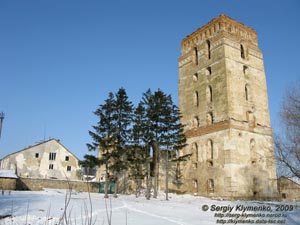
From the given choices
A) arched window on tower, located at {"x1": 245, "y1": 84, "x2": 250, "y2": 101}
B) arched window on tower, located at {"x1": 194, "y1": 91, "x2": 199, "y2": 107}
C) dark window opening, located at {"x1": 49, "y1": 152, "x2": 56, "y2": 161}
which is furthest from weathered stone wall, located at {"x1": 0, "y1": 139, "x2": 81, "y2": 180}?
arched window on tower, located at {"x1": 245, "y1": 84, "x2": 250, "y2": 101}

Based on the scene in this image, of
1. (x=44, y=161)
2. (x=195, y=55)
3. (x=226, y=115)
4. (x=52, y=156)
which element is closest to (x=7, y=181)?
(x=44, y=161)

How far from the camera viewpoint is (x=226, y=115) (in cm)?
2920

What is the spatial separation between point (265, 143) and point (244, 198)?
684cm

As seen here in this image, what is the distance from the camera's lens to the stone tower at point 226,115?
92.8 ft

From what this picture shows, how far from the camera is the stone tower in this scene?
28297 mm

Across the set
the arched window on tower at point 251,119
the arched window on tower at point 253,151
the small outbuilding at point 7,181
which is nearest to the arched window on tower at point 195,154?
the arched window on tower at point 253,151

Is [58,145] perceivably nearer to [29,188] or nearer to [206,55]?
[29,188]

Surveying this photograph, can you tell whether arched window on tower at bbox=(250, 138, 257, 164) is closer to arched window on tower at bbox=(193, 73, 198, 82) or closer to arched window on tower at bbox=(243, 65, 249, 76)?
arched window on tower at bbox=(243, 65, 249, 76)

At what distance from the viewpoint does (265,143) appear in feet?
102

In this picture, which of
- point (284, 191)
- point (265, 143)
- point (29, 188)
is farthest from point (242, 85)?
point (29, 188)

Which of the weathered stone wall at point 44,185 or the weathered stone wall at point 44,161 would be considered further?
the weathered stone wall at point 44,161

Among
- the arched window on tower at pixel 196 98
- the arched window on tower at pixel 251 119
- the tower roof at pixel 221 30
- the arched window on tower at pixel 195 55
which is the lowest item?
the arched window on tower at pixel 251 119

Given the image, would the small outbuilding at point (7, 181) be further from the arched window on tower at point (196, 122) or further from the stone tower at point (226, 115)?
the arched window on tower at point (196, 122)

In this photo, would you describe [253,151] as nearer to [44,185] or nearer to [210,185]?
[210,185]
